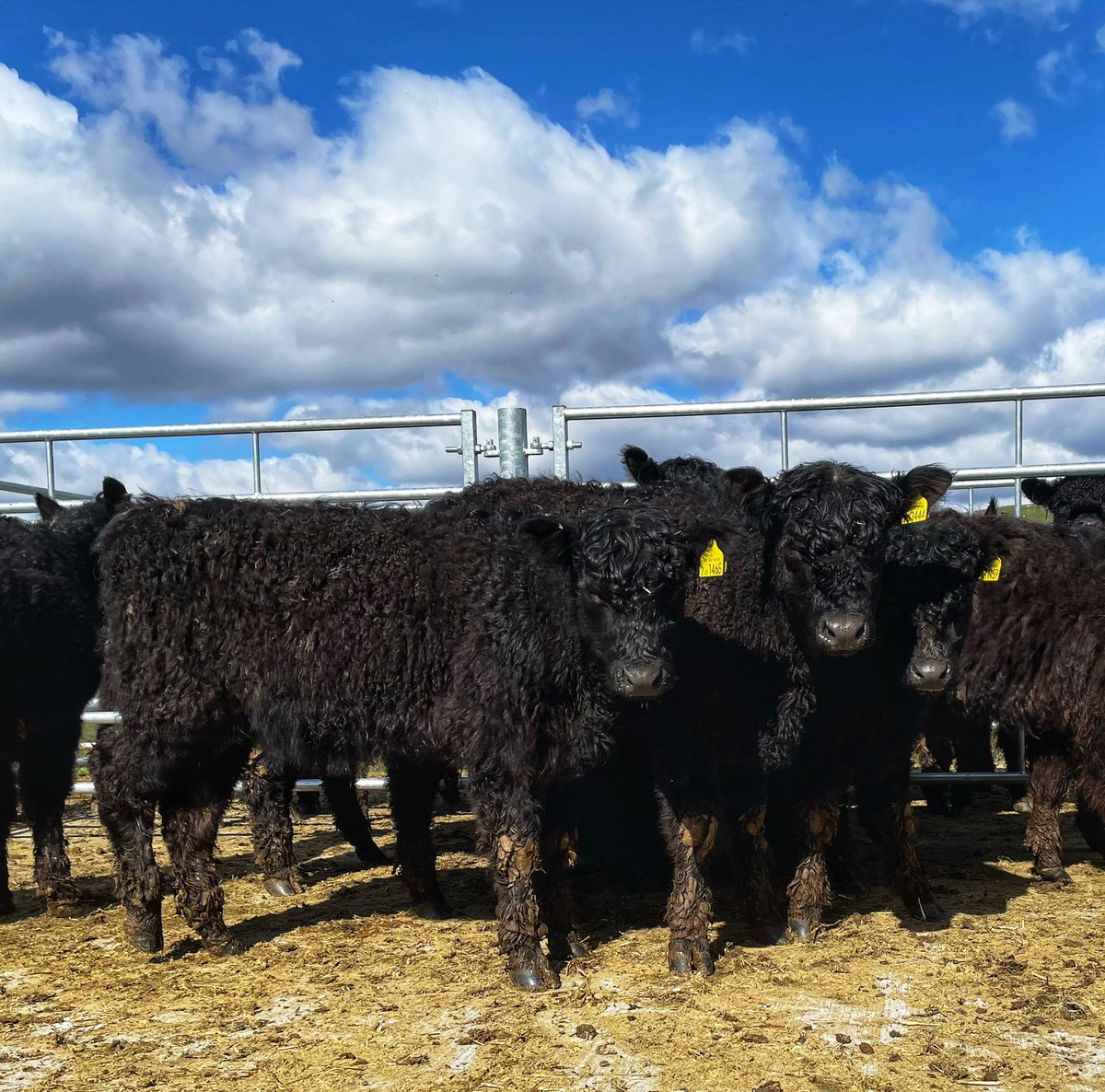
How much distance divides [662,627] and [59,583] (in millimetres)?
4195

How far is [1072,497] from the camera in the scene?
28.5 feet

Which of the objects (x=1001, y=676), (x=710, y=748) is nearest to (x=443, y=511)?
(x=710, y=748)

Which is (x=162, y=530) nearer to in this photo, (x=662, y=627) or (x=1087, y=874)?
(x=662, y=627)

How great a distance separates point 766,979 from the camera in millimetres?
4484

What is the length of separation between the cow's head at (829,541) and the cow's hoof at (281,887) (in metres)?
3.82

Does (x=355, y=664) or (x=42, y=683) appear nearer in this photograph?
(x=355, y=664)

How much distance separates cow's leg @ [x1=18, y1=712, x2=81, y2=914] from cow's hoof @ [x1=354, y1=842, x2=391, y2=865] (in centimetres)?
192

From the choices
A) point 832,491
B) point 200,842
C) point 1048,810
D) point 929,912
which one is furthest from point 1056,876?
point 200,842

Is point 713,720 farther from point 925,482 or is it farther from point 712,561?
point 925,482

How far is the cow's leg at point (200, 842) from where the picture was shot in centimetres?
527

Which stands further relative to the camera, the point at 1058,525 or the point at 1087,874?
the point at 1058,525

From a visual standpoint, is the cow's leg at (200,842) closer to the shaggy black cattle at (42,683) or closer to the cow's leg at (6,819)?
the shaggy black cattle at (42,683)

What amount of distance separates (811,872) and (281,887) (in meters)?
3.52

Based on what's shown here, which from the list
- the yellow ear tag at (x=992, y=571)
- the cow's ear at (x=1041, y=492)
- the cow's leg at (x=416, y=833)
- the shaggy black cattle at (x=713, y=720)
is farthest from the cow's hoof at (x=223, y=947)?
the cow's ear at (x=1041, y=492)
